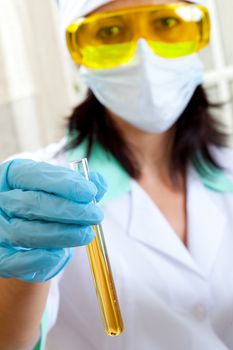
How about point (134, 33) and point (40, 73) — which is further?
point (40, 73)

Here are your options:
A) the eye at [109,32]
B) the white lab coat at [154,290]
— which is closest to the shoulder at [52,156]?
the white lab coat at [154,290]

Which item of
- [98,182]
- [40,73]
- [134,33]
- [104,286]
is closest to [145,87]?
[134,33]

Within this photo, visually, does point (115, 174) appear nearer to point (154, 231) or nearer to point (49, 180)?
→ point (154, 231)

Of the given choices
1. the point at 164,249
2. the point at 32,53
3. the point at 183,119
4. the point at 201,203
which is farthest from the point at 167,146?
the point at 32,53

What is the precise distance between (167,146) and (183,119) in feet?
0.26

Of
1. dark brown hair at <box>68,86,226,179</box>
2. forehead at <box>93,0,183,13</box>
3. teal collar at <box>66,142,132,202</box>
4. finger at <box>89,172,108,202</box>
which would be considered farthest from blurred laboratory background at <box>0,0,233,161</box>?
finger at <box>89,172,108,202</box>

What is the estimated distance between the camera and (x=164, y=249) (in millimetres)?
864

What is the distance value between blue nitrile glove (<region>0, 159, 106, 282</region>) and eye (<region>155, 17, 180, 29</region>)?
0.46 meters

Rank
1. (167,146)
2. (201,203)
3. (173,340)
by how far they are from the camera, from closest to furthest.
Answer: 1. (173,340)
2. (201,203)
3. (167,146)

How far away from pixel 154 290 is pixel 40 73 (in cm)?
102

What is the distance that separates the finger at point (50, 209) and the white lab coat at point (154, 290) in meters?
0.37

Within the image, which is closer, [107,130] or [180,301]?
[180,301]

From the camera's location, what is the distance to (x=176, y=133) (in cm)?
107

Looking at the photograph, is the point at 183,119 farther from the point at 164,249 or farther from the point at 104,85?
the point at 164,249
